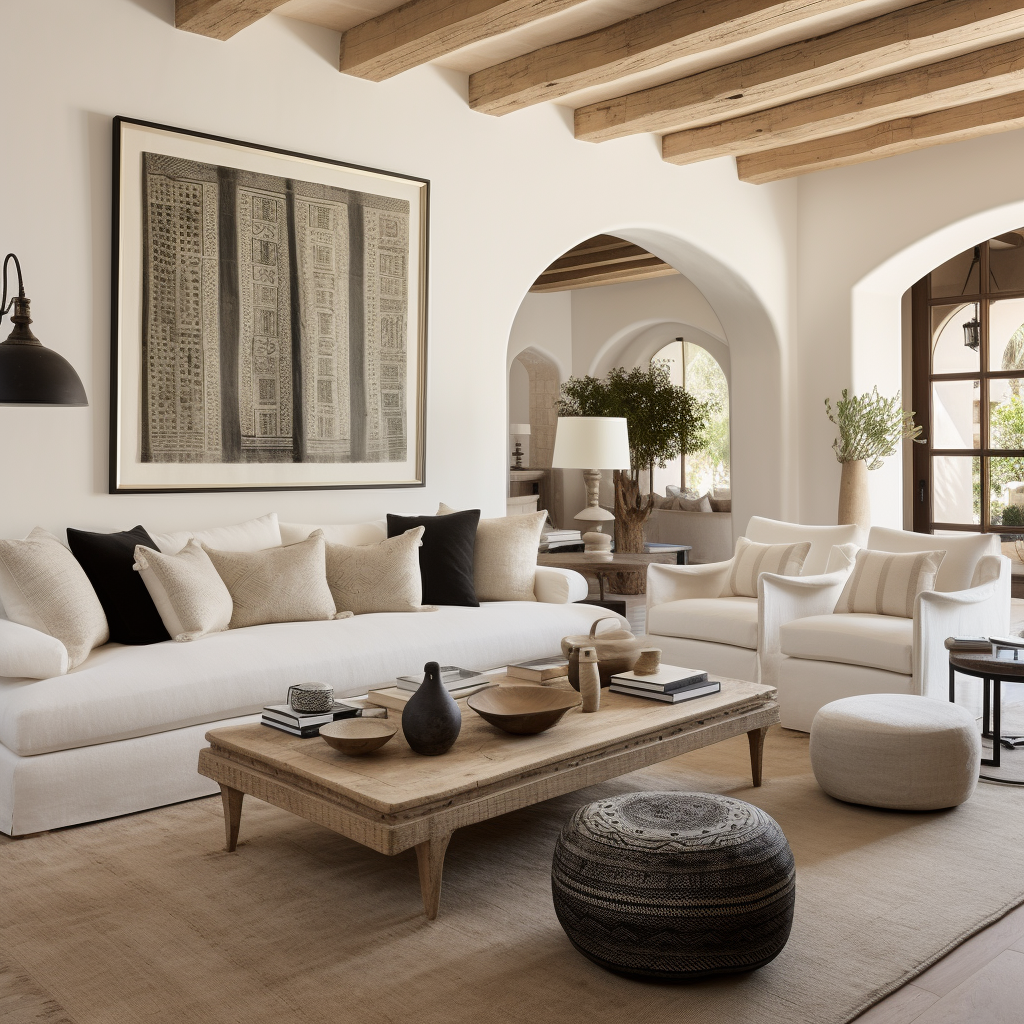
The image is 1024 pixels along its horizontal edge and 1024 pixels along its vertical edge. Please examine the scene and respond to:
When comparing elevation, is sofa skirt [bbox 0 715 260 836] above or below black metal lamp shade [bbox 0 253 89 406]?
below

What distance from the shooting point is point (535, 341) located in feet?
37.4

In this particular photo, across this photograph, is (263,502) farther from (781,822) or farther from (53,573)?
(781,822)

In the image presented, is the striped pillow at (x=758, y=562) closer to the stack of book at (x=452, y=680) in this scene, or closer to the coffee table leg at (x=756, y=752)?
the coffee table leg at (x=756, y=752)

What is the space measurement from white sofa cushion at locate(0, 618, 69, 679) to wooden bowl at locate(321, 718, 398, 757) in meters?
1.02

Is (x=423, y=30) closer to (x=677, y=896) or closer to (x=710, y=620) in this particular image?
(x=710, y=620)

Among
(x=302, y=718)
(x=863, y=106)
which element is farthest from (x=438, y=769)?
(x=863, y=106)

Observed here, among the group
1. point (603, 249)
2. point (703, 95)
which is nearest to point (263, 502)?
point (703, 95)

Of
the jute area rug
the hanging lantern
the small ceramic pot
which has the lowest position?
the jute area rug

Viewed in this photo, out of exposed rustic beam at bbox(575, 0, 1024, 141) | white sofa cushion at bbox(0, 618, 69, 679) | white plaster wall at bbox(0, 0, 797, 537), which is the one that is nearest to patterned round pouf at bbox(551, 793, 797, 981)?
white sofa cushion at bbox(0, 618, 69, 679)

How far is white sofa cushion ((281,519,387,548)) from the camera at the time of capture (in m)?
4.53

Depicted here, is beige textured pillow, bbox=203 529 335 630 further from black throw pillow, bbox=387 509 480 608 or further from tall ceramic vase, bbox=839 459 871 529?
tall ceramic vase, bbox=839 459 871 529

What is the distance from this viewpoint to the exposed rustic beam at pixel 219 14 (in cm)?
401

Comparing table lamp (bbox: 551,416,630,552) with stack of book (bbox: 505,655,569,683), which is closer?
stack of book (bbox: 505,655,569,683)

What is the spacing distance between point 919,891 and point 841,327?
195 inches
